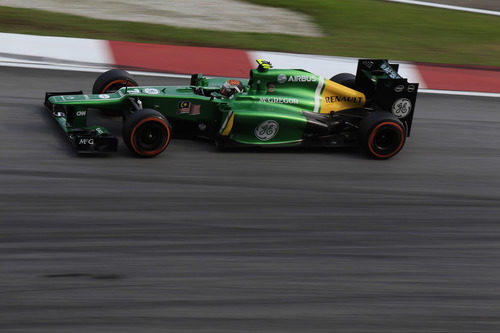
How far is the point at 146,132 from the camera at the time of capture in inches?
274

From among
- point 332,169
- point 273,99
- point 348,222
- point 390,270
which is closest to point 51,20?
point 273,99

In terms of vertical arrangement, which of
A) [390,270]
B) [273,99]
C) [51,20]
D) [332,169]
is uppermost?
[51,20]

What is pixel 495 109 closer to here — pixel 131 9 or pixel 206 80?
pixel 206 80

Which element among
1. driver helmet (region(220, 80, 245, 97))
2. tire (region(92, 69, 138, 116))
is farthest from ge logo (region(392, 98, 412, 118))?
tire (region(92, 69, 138, 116))

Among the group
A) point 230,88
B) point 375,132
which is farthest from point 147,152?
point 375,132

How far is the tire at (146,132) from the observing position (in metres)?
6.80

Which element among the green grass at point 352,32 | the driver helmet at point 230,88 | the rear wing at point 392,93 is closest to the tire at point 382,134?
the rear wing at point 392,93

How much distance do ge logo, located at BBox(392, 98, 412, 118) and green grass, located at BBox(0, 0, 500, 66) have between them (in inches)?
154

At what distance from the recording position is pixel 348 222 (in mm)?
6121

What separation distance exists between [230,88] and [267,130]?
0.66 metres

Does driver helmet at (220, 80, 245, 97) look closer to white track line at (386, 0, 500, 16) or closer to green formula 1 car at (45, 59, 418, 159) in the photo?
green formula 1 car at (45, 59, 418, 159)

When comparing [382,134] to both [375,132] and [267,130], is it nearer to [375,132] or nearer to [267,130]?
[375,132]

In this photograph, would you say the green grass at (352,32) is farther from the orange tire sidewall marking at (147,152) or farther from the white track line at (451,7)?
the orange tire sidewall marking at (147,152)

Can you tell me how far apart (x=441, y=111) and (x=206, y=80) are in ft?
11.2
